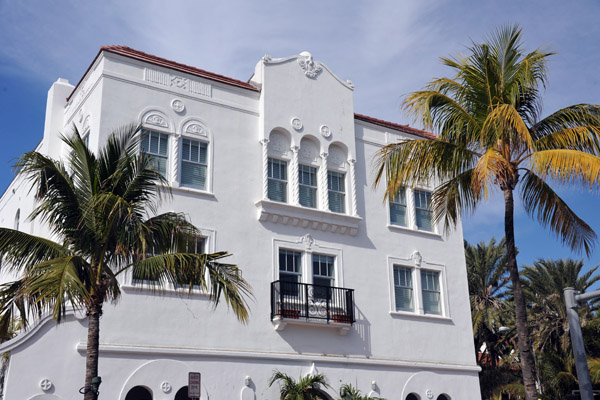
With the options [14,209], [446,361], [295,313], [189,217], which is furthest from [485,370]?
[14,209]

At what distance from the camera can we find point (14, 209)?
84.5 feet

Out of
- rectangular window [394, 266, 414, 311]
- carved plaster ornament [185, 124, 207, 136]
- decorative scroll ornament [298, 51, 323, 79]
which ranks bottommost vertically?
rectangular window [394, 266, 414, 311]

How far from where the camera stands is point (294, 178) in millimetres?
21953

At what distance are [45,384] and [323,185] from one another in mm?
10560

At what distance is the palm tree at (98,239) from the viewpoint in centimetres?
1247

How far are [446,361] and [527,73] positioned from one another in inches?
474

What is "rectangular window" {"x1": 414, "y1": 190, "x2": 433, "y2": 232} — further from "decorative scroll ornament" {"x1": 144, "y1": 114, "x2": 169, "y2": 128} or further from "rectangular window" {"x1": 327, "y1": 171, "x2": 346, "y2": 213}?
"decorative scroll ornament" {"x1": 144, "y1": 114, "x2": 169, "y2": 128}

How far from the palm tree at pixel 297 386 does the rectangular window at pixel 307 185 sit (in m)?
5.59

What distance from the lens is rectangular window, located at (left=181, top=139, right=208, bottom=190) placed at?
66.2ft

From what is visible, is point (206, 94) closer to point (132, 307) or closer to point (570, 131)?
point (132, 307)

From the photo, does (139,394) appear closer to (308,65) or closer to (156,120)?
(156,120)

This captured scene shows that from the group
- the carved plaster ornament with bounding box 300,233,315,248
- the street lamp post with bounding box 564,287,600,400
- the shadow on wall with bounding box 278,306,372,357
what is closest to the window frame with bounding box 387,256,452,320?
the shadow on wall with bounding box 278,306,372,357

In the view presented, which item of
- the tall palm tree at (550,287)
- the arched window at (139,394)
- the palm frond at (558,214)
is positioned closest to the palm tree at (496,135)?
the palm frond at (558,214)

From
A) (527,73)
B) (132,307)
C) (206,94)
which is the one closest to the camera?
(527,73)
